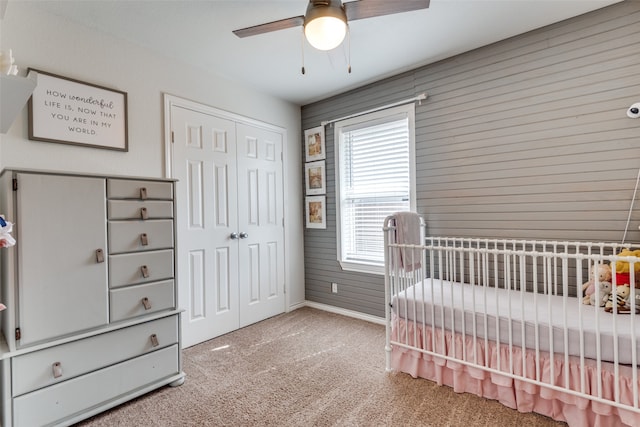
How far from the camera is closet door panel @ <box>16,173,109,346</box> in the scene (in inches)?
60.9

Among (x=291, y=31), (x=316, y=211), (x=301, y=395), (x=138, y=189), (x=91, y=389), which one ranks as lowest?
(x=301, y=395)

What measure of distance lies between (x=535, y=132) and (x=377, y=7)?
61.5 inches

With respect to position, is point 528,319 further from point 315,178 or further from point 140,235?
point 315,178

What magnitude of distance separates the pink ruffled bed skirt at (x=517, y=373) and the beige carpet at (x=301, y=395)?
6 centimetres

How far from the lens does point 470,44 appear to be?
250 cm

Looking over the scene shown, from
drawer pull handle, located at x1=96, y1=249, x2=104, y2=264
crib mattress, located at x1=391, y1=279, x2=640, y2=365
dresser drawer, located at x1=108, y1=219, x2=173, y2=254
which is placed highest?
dresser drawer, located at x1=108, y1=219, x2=173, y2=254

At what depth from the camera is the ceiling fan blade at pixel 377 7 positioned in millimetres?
1544

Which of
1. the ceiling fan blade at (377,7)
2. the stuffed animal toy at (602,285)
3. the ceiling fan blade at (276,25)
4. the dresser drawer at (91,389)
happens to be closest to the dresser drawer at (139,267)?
the dresser drawer at (91,389)

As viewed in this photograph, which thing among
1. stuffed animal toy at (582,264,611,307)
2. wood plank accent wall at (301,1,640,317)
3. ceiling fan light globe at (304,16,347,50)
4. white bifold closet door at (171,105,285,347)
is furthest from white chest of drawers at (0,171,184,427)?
stuffed animal toy at (582,264,611,307)

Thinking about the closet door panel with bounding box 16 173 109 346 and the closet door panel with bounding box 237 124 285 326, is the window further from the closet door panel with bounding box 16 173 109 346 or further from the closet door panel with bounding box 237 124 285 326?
the closet door panel with bounding box 16 173 109 346

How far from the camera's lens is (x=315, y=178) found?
3.69 metres

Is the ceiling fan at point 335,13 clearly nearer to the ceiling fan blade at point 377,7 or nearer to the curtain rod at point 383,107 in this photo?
the ceiling fan blade at point 377,7

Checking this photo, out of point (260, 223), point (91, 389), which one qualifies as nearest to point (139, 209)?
point (91, 389)

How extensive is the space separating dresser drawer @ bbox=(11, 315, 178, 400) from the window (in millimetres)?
1939
